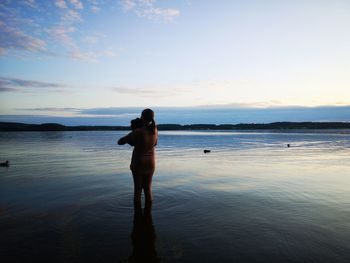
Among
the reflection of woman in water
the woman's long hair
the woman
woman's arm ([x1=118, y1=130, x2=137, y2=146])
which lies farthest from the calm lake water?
the woman's long hair

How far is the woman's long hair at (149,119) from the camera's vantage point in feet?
25.7

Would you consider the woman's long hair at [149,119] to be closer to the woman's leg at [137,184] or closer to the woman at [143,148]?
the woman at [143,148]

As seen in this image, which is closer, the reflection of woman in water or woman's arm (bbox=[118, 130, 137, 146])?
the reflection of woman in water

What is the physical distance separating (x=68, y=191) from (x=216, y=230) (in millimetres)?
6788

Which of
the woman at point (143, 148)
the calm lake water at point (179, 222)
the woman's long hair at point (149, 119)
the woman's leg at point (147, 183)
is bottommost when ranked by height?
the calm lake water at point (179, 222)

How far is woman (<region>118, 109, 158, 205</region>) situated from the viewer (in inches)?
309

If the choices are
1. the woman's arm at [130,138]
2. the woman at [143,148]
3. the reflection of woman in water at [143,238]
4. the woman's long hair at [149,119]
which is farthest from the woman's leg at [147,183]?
the woman's long hair at [149,119]

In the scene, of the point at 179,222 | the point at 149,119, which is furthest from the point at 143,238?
the point at 149,119

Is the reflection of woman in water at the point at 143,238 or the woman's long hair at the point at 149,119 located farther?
the woman's long hair at the point at 149,119

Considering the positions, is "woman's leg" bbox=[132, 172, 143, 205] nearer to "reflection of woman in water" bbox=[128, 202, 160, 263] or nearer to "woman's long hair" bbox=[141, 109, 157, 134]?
"reflection of woman in water" bbox=[128, 202, 160, 263]

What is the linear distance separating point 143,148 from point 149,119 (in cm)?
81

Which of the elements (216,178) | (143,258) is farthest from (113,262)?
(216,178)

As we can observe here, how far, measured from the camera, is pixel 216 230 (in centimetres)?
680

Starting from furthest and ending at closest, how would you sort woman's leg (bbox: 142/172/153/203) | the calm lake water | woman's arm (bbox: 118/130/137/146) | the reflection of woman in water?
woman's leg (bbox: 142/172/153/203) → woman's arm (bbox: 118/130/137/146) → the calm lake water → the reflection of woman in water
